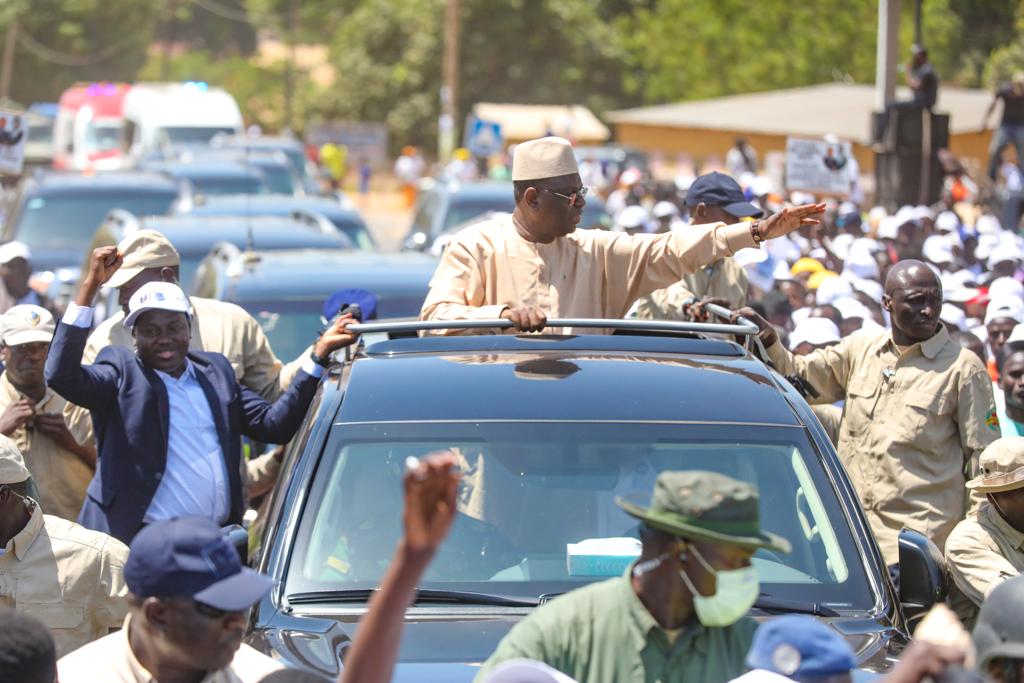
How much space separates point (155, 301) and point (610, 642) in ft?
8.38

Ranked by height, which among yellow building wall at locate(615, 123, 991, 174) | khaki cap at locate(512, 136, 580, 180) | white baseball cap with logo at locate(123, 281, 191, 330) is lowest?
yellow building wall at locate(615, 123, 991, 174)

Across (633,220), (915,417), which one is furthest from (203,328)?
(633,220)

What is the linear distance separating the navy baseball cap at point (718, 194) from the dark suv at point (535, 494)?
2.45 meters

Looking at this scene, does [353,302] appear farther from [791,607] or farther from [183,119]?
[183,119]

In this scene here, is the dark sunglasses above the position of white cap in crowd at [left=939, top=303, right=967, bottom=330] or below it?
above

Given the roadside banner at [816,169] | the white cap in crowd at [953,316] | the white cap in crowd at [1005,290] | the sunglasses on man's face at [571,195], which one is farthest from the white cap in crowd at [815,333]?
the roadside banner at [816,169]

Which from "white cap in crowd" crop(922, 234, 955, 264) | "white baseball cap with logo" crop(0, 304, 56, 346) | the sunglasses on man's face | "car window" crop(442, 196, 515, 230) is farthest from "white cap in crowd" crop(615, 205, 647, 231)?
"white baseball cap with logo" crop(0, 304, 56, 346)

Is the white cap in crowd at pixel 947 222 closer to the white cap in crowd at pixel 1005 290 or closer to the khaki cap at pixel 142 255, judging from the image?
the white cap in crowd at pixel 1005 290

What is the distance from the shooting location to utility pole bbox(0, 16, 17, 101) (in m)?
→ 60.8

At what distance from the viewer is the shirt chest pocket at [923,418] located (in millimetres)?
5848

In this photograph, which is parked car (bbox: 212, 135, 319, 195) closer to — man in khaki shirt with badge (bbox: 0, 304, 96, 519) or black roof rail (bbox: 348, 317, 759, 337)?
man in khaki shirt with badge (bbox: 0, 304, 96, 519)

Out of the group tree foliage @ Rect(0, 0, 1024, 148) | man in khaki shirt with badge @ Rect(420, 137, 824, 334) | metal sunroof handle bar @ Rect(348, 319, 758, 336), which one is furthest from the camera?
tree foliage @ Rect(0, 0, 1024, 148)

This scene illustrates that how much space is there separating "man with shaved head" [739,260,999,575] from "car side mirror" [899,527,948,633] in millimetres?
1521

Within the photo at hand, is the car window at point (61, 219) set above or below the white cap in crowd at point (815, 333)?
below
